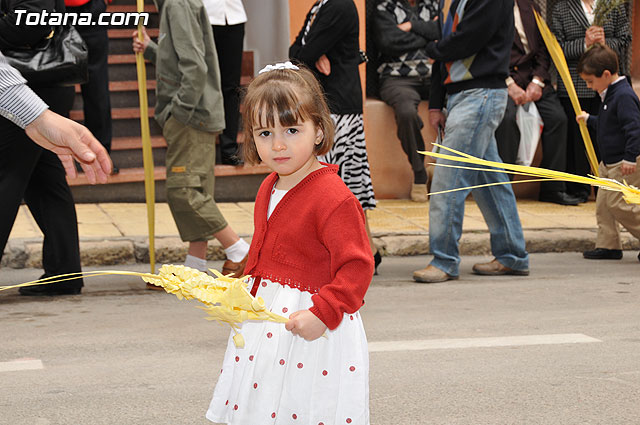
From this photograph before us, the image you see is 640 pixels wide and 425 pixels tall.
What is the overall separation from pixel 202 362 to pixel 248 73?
6738mm

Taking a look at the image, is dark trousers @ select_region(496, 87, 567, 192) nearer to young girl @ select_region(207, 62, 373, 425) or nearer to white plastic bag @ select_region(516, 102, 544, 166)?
white plastic bag @ select_region(516, 102, 544, 166)

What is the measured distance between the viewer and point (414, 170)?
984 centimetres

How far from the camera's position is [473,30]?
20.7 feet

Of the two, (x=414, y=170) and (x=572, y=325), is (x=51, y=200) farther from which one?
(x=414, y=170)

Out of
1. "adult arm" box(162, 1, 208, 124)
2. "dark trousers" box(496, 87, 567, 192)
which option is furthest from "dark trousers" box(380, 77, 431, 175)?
"adult arm" box(162, 1, 208, 124)

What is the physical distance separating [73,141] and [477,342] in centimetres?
246

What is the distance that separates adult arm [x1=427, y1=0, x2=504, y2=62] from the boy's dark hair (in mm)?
1363

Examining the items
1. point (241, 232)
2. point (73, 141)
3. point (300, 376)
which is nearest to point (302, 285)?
point (300, 376)

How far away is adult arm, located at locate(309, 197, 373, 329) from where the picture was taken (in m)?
2.63

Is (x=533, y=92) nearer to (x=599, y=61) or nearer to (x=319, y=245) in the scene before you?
(x=599, y=61)

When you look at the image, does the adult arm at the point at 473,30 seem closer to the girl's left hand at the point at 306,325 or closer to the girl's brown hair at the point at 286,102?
the girl's brown hair at the point at 286,102

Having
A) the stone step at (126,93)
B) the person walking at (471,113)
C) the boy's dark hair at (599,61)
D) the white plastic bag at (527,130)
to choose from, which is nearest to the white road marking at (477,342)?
the person walking at (471,113)

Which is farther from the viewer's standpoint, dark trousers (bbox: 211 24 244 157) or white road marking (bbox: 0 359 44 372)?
dark trousers (bbox: 211 24 244 157)

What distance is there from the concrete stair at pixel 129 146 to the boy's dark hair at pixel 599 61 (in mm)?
3145
